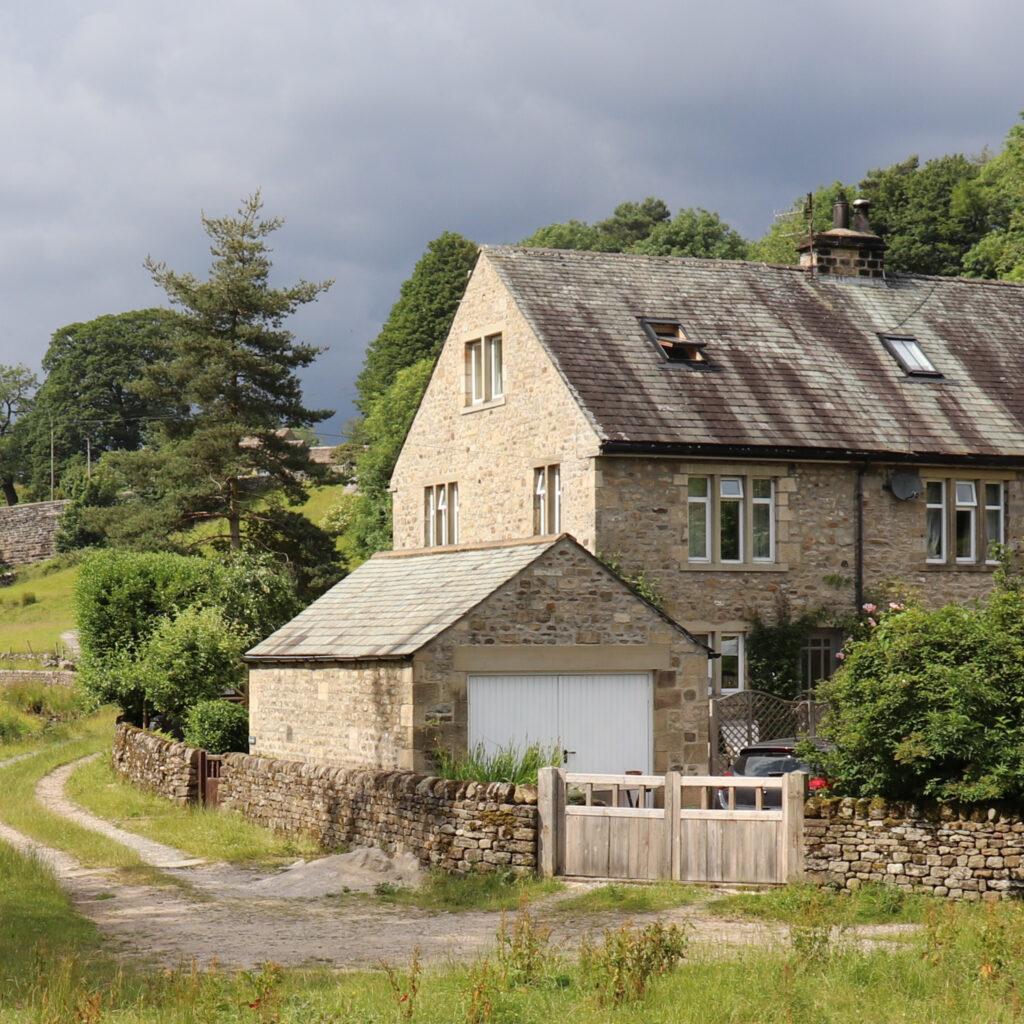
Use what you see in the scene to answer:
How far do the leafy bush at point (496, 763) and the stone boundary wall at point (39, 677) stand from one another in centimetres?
2966

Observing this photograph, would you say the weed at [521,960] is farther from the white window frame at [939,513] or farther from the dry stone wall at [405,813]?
the white window frame at [939,513]

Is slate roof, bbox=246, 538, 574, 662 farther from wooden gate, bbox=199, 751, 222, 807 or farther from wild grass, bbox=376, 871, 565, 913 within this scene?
wild grass, bbox=376, 871, 565, 913

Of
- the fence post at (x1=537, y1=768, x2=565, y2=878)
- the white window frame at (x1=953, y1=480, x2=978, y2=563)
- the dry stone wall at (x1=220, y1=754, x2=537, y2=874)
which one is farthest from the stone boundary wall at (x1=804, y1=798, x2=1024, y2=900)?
the white window frame at (x1=953, y1=480, x2=978, y2=563)

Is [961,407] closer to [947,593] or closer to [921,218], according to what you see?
[947,593]

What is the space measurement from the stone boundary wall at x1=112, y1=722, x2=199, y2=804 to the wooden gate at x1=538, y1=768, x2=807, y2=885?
1016 cm

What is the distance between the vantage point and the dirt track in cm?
1326

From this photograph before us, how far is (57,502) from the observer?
272 feet

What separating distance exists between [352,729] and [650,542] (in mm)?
8282

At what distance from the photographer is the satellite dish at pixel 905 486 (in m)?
29.3

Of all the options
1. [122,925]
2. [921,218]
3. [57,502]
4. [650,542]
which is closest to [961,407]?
[650,542]

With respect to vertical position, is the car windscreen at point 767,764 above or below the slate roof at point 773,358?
below

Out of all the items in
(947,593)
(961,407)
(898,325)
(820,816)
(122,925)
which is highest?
(898,325)

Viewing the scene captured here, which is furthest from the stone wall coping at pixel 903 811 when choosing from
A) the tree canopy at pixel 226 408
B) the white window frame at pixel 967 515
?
the tree canopy at pixel 226 408

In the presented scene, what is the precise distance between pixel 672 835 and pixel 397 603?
288 inches
